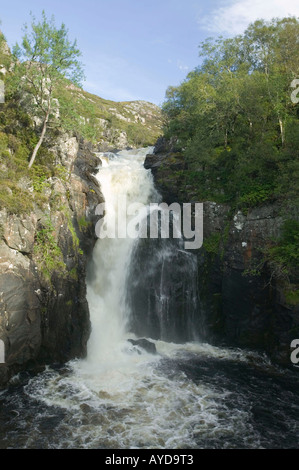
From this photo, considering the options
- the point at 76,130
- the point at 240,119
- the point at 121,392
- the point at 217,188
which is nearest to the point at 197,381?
the point at 121,392

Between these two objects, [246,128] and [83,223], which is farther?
[246,128]

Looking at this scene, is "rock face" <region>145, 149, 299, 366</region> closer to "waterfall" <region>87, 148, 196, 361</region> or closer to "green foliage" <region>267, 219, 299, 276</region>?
"green foliage" <region>267, 219, 299, 276</region>

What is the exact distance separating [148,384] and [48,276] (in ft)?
24.4

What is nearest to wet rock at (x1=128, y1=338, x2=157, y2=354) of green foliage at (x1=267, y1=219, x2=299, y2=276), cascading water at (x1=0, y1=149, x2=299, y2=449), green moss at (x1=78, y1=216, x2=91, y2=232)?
cascading water at (x1=0, y1=149, x2=299, y2=449)

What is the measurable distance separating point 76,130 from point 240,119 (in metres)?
13.7

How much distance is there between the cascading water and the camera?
1105 centimetres

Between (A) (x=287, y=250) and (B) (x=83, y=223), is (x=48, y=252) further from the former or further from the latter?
(A) (x=287, y=250)

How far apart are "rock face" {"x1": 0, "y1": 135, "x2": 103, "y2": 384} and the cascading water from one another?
1304mm

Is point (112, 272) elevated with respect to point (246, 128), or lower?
lower

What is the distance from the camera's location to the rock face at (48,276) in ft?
45.4

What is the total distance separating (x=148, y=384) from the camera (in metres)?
14.6

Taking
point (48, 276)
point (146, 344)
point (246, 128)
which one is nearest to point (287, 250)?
point (146, 344)

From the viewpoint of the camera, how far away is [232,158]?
23375mm

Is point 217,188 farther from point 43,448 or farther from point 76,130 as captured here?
point 43,448
